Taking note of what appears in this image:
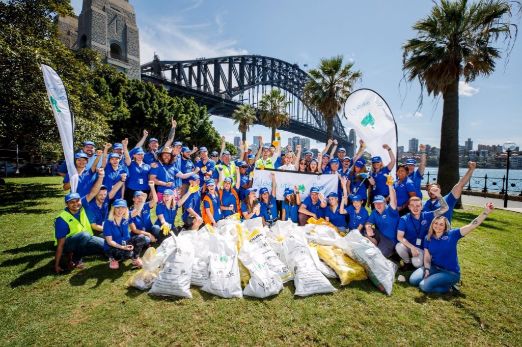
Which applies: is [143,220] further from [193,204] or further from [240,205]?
[240,205]

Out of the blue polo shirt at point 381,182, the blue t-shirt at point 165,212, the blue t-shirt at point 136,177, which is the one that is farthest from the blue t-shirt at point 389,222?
the blue t-shirt at point 136,177

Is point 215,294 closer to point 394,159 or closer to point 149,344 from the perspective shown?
point 149,344

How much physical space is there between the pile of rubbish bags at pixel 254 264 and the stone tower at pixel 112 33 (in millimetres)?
38801

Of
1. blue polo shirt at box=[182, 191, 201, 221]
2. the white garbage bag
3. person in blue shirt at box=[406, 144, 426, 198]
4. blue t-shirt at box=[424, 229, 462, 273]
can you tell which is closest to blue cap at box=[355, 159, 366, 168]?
person in blue shirt at box=[406, 144, 426, 198]

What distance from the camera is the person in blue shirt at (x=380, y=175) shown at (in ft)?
19.5

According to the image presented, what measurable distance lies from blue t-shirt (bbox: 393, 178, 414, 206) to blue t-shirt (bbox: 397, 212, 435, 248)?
930mm

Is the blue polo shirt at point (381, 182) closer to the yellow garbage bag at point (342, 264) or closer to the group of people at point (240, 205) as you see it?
the group of people at point (240, 205)

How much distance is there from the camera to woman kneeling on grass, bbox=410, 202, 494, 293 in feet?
13.0

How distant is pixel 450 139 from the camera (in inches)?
476

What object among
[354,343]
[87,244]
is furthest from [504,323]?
[87,244]

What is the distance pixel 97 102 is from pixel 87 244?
1111cm

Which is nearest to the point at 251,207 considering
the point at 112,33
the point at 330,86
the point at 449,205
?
the point at 449,205

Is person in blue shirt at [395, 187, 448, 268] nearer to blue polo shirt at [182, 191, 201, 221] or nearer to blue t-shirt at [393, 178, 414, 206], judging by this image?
blue t-shirt at [393, 178, 414, 206]

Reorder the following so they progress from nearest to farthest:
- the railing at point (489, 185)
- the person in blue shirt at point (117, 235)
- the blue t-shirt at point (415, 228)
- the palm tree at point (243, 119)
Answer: the person in blue shirt at point (117, 235) → the blue t-shirt at point (415, 228) → the railing at point (489, 185) → the palm tree at point (243, 119)
